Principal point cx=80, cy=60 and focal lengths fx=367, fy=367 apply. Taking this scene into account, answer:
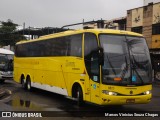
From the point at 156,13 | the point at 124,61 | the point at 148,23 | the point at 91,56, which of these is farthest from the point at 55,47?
the point at 148,23

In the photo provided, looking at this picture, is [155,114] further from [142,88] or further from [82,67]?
[82,67]

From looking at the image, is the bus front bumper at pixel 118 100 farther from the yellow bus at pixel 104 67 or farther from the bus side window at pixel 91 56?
the bus side window at pixel 91 56

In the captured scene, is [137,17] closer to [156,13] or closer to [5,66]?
[156,13]

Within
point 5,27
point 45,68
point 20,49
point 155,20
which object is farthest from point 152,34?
point 5,27

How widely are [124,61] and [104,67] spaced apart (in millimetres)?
826

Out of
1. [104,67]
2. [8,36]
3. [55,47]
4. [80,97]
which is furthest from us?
[8,36]

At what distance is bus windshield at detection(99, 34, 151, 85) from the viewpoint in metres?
13.6

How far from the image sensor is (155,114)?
45.3 feet

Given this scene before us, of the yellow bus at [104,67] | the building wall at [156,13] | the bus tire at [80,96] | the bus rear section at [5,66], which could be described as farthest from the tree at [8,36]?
the bus tire at [80,96]

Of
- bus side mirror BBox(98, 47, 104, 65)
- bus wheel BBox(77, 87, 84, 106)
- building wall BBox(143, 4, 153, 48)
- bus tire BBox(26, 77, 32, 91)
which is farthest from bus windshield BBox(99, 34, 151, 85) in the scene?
building wall BBox(143, 4, 153, 48)

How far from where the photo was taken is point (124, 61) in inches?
546

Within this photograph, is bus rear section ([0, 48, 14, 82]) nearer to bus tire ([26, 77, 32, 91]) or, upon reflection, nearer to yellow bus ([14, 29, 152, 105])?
bus tire ([26, 77, 32, 91])

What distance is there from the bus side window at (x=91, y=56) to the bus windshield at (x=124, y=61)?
1.31 feet

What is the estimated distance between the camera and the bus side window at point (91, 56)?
14119mm
